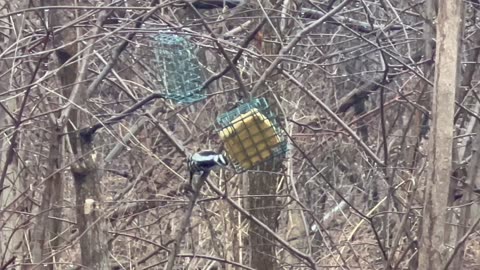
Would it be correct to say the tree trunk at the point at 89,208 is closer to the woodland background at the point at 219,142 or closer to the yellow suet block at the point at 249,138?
the woodland background at the point at 219,142

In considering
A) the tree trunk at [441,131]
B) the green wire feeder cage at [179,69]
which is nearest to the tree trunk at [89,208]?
the green wire feeder cage at [179,69]

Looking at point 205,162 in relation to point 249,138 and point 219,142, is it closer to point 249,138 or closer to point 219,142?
point 249,138

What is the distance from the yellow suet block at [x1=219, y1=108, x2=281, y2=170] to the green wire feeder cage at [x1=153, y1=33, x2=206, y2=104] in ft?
0.88

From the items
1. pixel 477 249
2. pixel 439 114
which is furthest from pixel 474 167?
pixel 477 249

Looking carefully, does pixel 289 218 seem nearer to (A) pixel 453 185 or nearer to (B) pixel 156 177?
(B) pixel 156 177

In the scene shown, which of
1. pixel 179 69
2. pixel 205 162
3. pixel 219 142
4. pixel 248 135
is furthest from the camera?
pixel 219 142

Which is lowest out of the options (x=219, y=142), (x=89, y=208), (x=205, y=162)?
(x=89, y=208)

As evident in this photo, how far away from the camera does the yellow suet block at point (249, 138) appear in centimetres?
399

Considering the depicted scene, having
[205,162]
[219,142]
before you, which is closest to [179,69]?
[205,162]

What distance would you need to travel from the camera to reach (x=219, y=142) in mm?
6129

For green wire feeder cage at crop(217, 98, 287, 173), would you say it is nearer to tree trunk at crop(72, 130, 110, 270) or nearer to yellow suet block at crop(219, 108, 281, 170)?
yellow suet block at crop(219, 108, 281, 170)

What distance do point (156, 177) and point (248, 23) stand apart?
1.48 meters

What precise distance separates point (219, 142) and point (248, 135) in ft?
6.87

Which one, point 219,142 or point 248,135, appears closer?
point 248,135
